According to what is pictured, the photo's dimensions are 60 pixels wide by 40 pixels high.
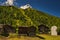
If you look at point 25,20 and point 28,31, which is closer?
point 28,31

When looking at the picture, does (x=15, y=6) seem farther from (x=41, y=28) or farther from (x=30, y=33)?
(x=30, y=33)

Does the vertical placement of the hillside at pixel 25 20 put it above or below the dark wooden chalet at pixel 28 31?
above

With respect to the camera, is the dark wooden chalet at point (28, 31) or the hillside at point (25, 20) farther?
the hillside at point (25, 20)

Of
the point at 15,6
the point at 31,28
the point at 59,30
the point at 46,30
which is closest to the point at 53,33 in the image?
the point at 59,30

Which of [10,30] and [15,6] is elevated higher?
[15,6]

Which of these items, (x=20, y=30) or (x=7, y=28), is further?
(x=7, y=28)

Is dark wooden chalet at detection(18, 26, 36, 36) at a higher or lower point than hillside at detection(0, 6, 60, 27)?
lower

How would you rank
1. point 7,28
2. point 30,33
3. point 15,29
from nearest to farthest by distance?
point 30,33 < point 7,28 < point 15,29

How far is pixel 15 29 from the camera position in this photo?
71188 millimetres

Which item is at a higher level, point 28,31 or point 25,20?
point 25,20

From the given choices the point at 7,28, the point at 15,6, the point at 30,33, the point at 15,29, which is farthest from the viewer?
the point at 15,6

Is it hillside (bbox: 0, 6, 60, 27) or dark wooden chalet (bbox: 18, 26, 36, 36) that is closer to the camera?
dark wooden chalet (bbox: 18, 26, 36, 36)

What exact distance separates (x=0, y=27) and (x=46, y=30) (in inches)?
783

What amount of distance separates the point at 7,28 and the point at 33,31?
11890 mm
